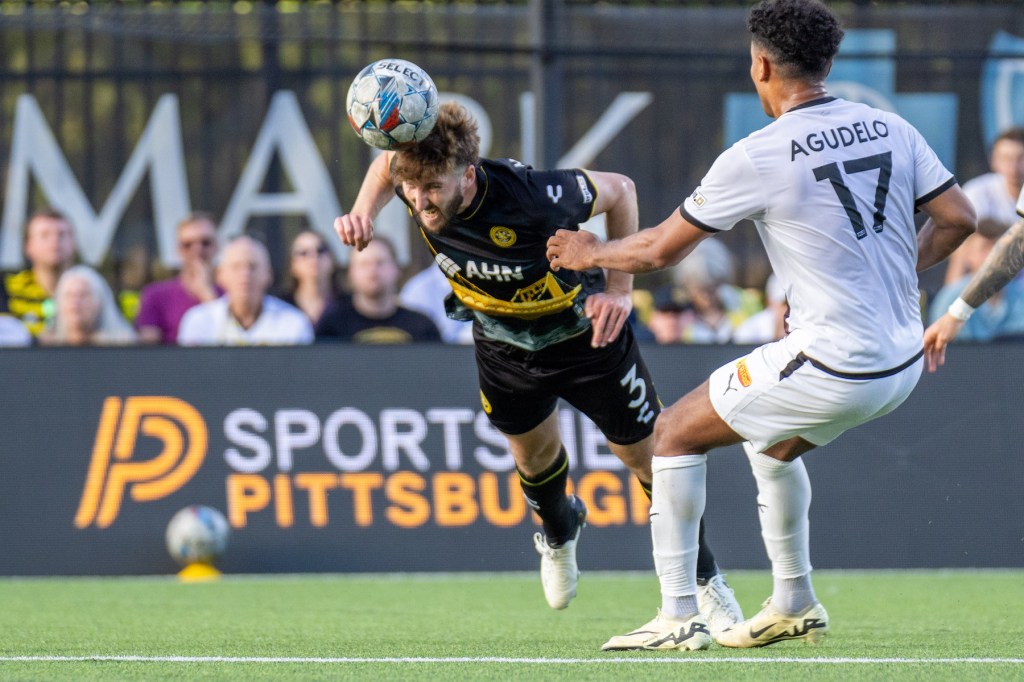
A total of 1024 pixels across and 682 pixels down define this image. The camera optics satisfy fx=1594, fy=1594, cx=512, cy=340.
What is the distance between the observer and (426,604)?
830cm

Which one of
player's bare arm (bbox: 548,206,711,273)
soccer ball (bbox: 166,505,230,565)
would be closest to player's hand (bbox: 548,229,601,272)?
player's bare arm (bbox: 548,206,711,273)

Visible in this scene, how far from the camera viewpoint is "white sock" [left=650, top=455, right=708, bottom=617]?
19.1 feet

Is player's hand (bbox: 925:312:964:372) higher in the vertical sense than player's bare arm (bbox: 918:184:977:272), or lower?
lower

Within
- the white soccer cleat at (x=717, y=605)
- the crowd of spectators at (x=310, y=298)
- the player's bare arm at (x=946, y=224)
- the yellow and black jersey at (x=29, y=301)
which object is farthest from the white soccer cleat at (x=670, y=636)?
the yellow and black jersey at (x=29, y=301)

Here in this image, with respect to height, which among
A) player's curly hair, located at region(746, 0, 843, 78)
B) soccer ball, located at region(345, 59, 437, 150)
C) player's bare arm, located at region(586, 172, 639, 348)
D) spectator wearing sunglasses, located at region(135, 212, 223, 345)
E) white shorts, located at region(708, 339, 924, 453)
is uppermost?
player's curly hair, located at region(746, 0, 843, 78)

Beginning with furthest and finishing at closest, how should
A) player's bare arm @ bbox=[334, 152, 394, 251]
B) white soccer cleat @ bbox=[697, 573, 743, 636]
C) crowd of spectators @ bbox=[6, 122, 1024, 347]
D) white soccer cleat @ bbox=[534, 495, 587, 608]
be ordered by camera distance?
crowd of spectators @ bbox=[6, 122, 1024, 347] < white soccer cleat @ bbox=[534, 495, 587, 608] < white soccer cleat @ bbox=[697, 573, 743, 636] < player's bare arm @ bbox=[334, 152, 394, 251]

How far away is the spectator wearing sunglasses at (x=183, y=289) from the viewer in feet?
36.1

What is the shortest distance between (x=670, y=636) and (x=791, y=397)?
1.01m

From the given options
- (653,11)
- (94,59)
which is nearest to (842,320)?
(653,11)

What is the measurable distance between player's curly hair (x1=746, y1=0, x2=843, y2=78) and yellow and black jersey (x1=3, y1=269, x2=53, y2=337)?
7.07 m

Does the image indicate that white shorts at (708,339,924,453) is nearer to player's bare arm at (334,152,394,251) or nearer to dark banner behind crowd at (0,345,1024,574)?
player's bare arm at (334,152,394,251)

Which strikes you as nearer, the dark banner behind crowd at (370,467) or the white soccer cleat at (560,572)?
the white soccer cleat at (560,572)

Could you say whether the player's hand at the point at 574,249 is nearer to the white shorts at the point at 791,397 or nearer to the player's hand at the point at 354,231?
the white shorts at the point at 791,397

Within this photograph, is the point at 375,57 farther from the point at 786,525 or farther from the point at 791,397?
the point at 791,397
